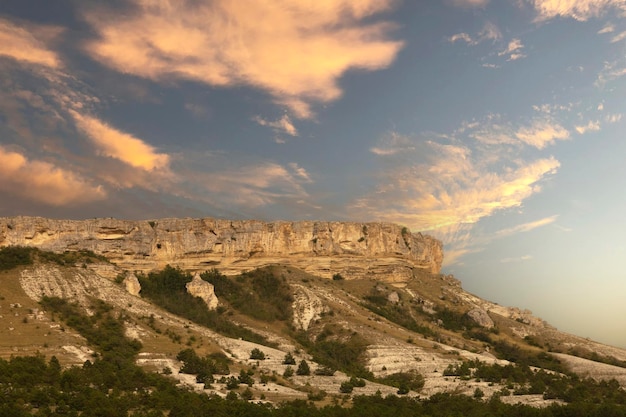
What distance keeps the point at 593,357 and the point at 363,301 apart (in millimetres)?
33568

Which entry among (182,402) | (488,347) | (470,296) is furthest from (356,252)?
(182,402)

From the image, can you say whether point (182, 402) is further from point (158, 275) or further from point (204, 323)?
point (158, 275)

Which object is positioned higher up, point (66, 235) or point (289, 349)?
point (66, 235)

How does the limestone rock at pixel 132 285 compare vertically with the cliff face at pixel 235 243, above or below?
below

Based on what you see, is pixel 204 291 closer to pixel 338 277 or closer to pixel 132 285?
pixel 132 285

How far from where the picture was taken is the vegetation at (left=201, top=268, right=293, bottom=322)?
278 ft

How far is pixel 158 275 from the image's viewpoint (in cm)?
9044

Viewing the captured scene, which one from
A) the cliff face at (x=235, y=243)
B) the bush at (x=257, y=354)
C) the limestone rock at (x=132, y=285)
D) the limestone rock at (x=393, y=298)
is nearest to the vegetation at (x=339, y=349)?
the bush at (x=257, y=354)

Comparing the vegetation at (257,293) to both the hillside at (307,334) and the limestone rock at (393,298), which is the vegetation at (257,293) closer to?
the hillside at (307,334)

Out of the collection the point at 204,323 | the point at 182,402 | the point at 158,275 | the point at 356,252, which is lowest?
the point at 182,402

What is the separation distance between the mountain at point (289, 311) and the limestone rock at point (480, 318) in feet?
0.75

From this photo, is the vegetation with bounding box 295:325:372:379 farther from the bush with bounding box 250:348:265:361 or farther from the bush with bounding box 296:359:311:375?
the bush with bounding box 250:348:265:361

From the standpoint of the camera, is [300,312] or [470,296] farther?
[470,296]

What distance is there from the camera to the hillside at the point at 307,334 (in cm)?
5588
